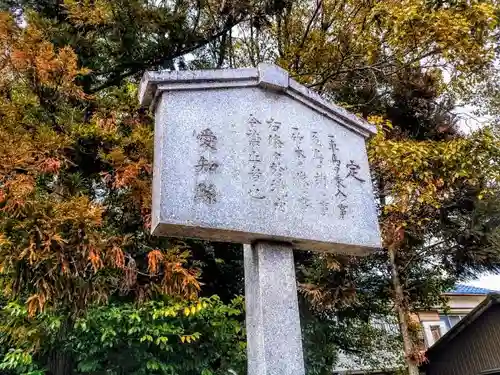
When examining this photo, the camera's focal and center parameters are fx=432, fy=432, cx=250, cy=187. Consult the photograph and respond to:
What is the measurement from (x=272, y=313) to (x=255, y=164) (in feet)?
3.10

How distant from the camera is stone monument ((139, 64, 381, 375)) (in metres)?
2.54

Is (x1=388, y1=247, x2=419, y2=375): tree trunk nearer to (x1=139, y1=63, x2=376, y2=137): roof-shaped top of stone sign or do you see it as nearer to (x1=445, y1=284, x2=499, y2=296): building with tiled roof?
(x1=139, y1=63, x2=376, y2=137): roof-shaped top of stone sign

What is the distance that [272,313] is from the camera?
258 centimetres

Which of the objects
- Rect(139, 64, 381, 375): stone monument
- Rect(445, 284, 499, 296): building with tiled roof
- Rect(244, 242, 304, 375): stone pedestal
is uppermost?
Rect(445, 284, 499, 296): building with tiled roof

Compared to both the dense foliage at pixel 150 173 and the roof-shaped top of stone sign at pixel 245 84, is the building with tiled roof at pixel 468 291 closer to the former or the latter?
the dense foliage at pixel 150 173

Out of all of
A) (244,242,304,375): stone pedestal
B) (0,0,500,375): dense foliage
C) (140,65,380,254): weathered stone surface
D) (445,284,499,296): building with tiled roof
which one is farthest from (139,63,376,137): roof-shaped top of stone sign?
(445,284,499,296): building with tiled roof

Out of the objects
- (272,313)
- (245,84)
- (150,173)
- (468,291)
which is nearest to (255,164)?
(245,84)

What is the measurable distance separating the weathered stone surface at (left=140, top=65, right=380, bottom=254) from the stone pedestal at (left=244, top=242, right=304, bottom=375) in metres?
0.14

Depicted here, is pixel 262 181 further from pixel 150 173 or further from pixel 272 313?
pixel 150 173

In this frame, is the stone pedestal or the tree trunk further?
the tree trunk

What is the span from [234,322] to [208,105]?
12.5ft

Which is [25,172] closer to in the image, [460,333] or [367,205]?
[367,205]

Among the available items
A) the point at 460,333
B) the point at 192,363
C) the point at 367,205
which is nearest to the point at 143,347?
the point at 192,363

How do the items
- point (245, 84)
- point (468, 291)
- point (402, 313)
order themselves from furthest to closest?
point (468, 291)
point (402, 313)
point (245, 84)
